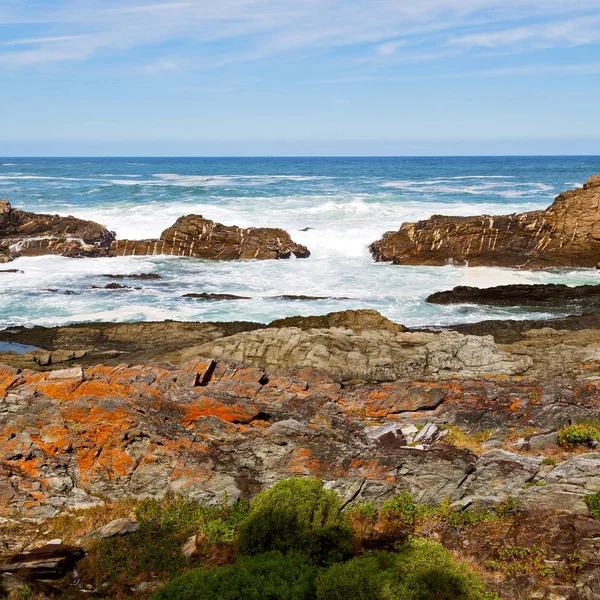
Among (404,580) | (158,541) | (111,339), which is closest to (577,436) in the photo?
(404,580)

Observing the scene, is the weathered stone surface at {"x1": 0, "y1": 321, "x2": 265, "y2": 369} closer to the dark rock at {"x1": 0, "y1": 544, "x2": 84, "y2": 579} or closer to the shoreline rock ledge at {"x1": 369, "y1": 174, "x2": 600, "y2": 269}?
the dark rock at {"x1": 0, "y1": 544, "x2": 84, "y2": 579}

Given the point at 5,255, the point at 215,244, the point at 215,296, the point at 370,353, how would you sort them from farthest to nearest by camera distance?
the point at 215,244 < the point at 5,255 < the point at 215,296 < the point at 370,353

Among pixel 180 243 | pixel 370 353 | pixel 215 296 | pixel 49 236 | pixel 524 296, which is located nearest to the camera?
pixel 370 353

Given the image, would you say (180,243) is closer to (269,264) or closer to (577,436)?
(269,264)

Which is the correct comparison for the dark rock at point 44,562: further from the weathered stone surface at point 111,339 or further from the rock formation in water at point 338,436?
the weathered stone surface at point 111,339

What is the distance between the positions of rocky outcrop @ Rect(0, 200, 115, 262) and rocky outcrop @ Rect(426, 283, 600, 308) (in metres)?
25.8

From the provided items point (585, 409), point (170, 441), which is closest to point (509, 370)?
point (585, 409)

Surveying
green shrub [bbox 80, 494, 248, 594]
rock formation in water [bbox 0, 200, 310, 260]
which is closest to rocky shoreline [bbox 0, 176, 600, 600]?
green shrub [bbox 80, 494, 248, 594]

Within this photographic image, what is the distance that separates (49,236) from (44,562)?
42.1 metres

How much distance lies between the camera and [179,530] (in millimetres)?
10195

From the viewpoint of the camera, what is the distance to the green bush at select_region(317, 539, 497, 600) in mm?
7574

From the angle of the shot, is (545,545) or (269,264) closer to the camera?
(545,545)

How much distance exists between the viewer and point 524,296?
30.8m

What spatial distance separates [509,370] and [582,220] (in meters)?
28.6
